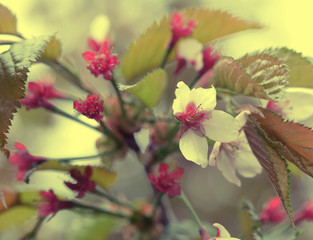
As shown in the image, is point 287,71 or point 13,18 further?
point 13,18

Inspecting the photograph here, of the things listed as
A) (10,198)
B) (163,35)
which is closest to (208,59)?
(163,35)

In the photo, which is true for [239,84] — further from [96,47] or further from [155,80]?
[96,47]

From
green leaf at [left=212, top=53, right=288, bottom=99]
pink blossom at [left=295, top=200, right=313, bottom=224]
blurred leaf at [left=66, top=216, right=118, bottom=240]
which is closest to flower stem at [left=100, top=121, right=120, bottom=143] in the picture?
green leaf at [left=212, top=53, right=288, bottom=99]

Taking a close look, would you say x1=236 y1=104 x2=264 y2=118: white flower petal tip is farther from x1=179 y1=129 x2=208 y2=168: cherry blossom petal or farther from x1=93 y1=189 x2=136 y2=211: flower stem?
x1=93 y1=189 x2=136 y2=211: flower stem

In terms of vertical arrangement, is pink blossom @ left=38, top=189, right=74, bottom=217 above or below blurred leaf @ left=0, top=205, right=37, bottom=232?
above

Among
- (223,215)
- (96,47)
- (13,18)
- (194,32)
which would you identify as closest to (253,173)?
(194,32)

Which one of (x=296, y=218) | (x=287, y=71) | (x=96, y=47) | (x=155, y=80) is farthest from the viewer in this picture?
(x=296, y=218)

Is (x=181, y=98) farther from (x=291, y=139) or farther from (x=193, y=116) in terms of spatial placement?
(x=291, y=139)
